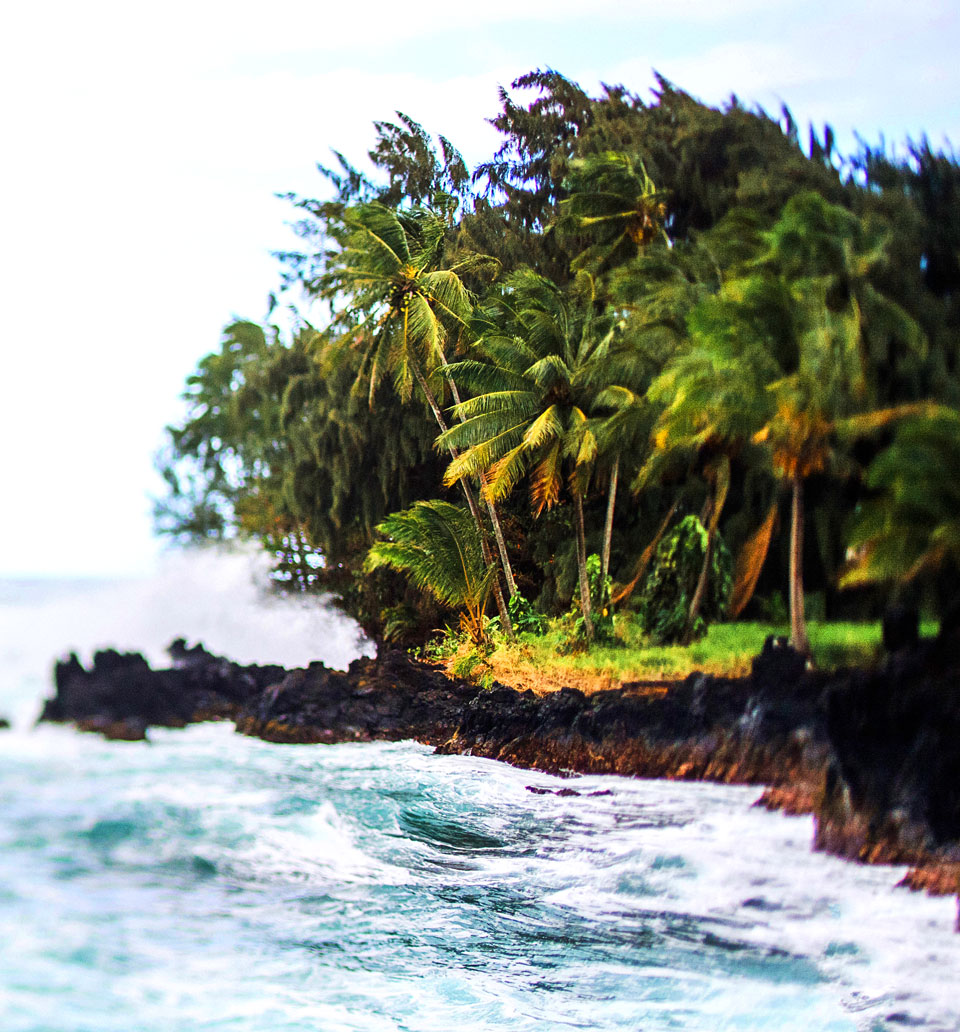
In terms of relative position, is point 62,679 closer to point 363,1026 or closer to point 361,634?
point 361,634

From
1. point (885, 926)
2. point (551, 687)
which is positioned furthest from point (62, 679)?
point (885, 926)

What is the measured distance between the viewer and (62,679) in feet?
16.5

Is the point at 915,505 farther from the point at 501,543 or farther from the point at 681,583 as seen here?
the point at 501,543

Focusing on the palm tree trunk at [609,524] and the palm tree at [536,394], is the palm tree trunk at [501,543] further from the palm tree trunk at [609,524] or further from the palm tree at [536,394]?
the palm tree trunk at [609,524]

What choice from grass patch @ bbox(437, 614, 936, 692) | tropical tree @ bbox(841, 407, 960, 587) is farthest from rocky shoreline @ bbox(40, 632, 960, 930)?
tropical tree @ bbox(841, 407, 960, 587)

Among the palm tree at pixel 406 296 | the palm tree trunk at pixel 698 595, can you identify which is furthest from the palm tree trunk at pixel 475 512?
the palm tree trunk at pixel 698 595

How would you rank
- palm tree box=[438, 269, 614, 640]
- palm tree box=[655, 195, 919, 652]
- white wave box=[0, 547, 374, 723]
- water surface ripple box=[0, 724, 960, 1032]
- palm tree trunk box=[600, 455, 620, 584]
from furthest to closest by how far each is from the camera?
white wave box=[0, 547, 374, 723]
palm tree box=[438, 269, 614, 640]
palm tree trunk box=[600, 455, 620, 584]
water surface ripple box=[0, 724, 960, 1032]
palm tree box=[655, 195, 919, 652]

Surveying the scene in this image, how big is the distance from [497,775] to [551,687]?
63cm

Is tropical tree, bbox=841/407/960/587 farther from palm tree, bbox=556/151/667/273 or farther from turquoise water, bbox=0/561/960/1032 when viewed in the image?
palm tree, bbox=556/151/667/273

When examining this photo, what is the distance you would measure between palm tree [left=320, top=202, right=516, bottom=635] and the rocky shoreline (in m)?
1.03

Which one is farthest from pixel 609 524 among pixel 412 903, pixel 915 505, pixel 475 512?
pixel 412 903

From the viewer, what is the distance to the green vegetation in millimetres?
3580

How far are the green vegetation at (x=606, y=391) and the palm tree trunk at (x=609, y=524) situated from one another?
0.01 m

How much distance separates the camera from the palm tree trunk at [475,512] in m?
5.12
